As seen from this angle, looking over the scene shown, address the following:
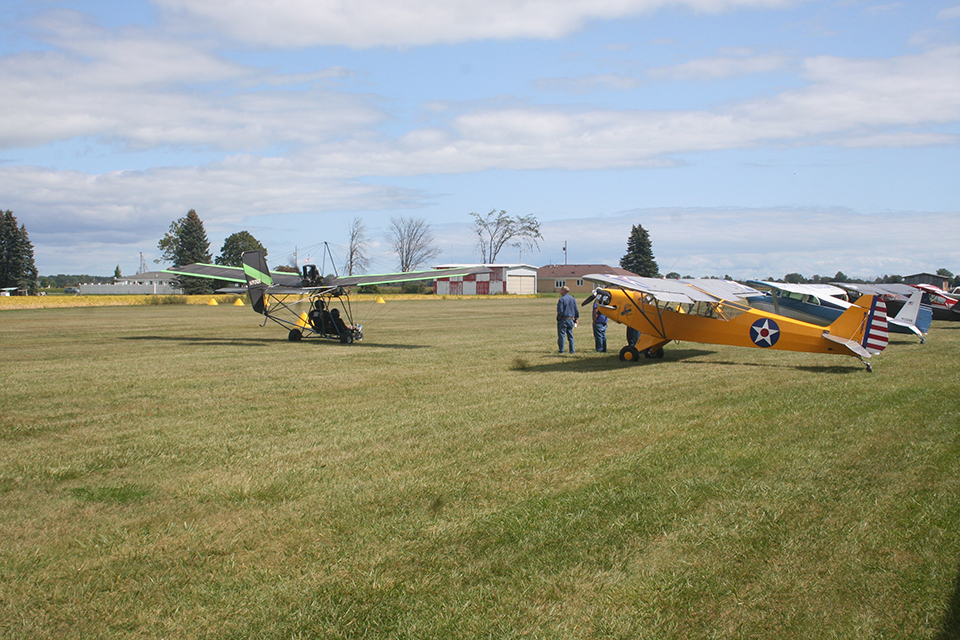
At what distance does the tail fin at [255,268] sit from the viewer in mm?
19181

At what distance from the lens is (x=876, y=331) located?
12.0 m

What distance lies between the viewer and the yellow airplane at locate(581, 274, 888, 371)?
39.5 ft

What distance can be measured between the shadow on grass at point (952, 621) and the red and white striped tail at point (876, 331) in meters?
9.50

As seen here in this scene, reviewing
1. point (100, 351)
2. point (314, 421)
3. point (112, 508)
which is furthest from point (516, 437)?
point (100, 351)

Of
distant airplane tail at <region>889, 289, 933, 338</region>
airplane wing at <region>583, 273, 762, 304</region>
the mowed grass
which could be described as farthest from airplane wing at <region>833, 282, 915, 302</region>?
the mowed grass

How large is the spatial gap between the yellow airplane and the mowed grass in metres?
1.98

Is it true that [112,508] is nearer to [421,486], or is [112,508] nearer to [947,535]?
[421,486]

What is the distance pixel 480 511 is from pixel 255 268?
16.1 meters

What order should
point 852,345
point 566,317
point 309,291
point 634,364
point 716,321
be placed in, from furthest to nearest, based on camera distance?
point 309,291, point 566,317, point 716,321, point 634,364, point 852,345

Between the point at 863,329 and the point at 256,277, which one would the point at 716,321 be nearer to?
the point at 863,329

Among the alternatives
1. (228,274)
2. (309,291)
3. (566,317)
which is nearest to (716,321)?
(566,317)

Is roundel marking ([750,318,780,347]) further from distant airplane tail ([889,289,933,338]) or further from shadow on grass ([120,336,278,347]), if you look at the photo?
shadow on grass ([120,336,278,347])

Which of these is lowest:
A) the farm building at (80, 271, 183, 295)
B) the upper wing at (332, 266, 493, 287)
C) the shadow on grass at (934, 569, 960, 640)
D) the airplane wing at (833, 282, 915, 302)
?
the shadow on grass at (934, 569, 960, 640)

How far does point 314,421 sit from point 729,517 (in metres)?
4.77
